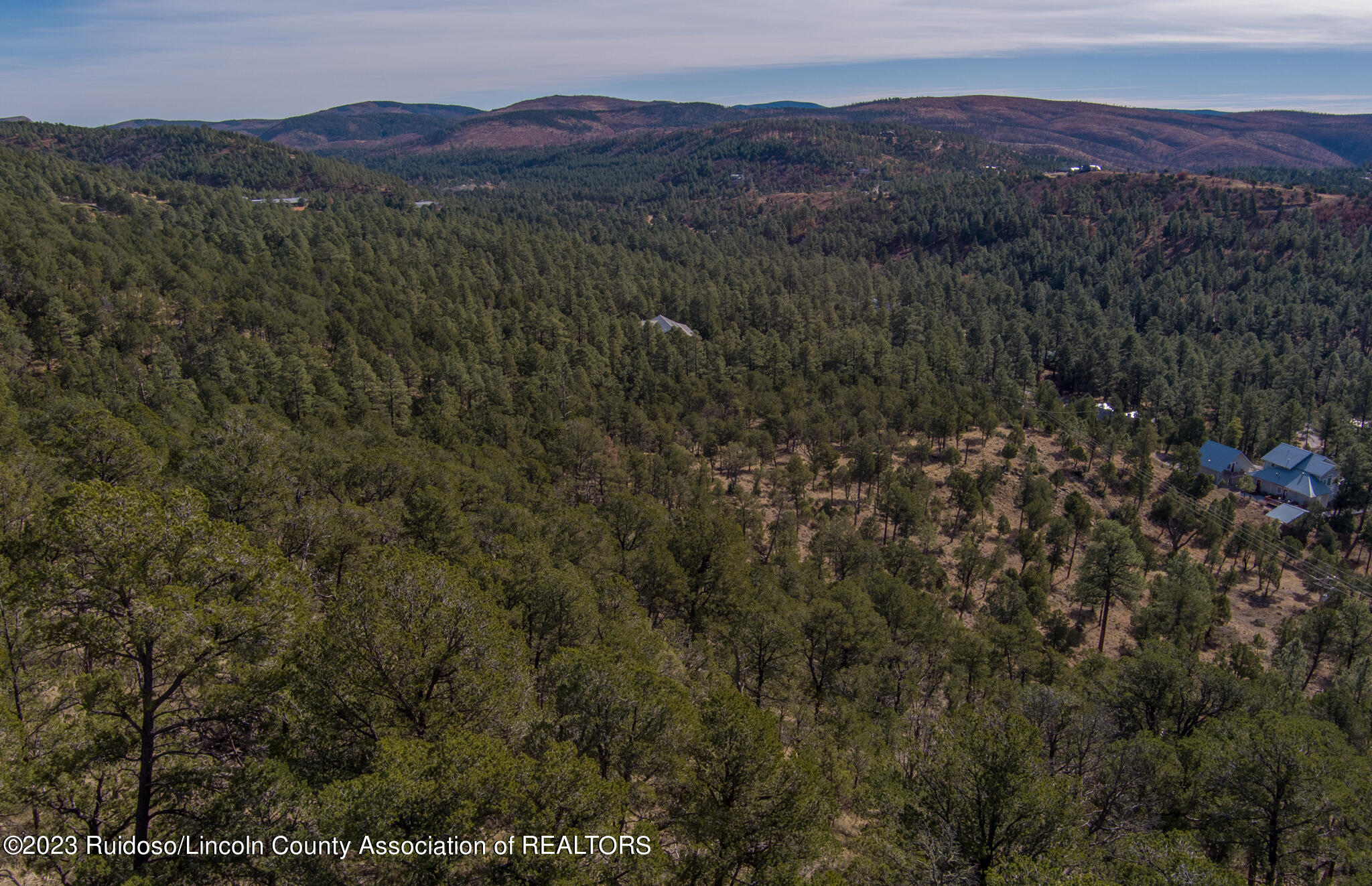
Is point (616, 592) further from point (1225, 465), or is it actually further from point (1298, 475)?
point (1298, 475)

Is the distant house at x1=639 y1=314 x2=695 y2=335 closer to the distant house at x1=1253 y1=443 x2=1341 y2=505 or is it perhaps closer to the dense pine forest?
the dense pine forest

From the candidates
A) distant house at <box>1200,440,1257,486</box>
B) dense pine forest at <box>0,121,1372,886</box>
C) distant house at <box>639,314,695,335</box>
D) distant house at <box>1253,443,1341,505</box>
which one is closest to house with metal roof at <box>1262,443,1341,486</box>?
distant house at <box>1253,443,1341,505</box>

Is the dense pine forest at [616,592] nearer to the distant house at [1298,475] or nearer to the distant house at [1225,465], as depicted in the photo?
the distant house at [1298,475]

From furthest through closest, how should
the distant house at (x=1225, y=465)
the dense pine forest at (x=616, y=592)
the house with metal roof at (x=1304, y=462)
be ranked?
the distant house at (x=1225, y=465) < the house with metal roof at (x=1304, y=462) < the dense pine forest at (x=616, y=592)

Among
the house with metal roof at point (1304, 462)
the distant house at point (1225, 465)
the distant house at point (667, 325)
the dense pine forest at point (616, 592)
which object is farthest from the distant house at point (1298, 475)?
the distant house at point (667, 325)

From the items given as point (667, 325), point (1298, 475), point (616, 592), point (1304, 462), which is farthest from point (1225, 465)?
point (616, 592)

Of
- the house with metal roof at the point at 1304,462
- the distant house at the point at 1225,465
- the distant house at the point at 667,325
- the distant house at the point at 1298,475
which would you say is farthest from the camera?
the distant house at the point at 667,325
